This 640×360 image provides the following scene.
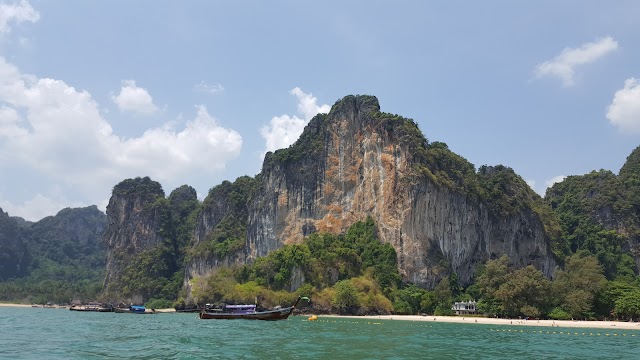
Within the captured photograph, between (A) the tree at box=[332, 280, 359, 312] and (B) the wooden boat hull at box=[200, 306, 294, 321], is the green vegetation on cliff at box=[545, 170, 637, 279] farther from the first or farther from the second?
(B) the wooden boat hull at box=[200, 306, 294, 321]

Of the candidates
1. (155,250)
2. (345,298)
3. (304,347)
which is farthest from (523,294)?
(155,250)

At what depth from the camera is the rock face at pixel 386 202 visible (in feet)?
286

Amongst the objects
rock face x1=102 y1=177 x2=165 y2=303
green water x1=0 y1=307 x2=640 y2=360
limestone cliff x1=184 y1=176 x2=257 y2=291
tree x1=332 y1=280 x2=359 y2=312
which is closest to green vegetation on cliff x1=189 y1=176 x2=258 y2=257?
limestone cliff x1=184 y1=176 x2=257 y2=291

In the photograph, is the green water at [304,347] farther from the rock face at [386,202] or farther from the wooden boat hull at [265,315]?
the rock face at [386,202]

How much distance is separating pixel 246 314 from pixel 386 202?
37.9 meters

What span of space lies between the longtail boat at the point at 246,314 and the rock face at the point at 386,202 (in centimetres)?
3152

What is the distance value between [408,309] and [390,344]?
45.7m

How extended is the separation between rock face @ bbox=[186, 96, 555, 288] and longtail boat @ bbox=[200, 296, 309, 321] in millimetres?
31522

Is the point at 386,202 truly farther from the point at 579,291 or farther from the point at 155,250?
the point at 155,250

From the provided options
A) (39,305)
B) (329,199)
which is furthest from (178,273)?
(329,199)

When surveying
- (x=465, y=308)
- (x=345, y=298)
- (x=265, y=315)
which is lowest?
(x=265, y=315)

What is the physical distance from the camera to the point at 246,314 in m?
59.0

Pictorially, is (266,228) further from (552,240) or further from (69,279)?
(69,279)

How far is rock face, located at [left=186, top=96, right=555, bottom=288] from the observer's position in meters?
87.1
